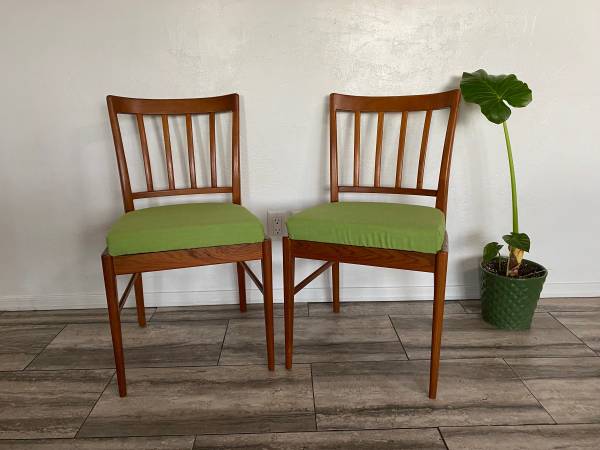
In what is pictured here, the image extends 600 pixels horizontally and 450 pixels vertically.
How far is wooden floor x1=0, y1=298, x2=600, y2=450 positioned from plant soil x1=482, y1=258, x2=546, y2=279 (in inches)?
7.7

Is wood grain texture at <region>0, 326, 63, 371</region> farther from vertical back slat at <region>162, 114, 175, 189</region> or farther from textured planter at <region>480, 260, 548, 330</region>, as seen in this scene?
textured planter at <region>480, 260, 548, 330</region>

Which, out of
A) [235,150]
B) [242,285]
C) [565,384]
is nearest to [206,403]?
[242,285]

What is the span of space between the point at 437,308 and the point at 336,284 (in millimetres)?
620

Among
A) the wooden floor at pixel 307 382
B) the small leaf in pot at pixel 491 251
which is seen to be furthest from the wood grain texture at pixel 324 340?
the small leaf in pot at pixel 491 251

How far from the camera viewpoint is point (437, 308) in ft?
4.07

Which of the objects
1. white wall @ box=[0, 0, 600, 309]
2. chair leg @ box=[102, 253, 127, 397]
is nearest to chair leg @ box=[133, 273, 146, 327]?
white wall @ box=[0, 0, 600, 309]

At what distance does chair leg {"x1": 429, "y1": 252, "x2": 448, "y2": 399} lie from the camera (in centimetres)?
122

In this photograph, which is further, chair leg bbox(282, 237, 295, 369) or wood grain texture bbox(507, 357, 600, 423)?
chair leg bbox(282, 237, 295, 369)

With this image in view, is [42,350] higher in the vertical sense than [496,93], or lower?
lower

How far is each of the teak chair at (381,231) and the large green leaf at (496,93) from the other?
100 mm

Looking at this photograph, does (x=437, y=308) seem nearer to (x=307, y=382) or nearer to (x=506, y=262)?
(x=307, y=382)

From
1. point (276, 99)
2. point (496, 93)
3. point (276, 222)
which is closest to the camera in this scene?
point (496, 93)

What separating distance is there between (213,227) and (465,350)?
0.97 m

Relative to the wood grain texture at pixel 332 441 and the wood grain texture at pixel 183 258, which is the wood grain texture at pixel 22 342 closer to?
the wood grain texture at pixel 183 258
